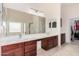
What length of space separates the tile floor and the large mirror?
1.85 ft

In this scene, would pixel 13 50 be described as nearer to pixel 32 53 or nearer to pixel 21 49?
pixel 21 49

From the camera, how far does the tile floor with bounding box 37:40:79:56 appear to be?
2668 mm

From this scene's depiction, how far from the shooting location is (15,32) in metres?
2.64

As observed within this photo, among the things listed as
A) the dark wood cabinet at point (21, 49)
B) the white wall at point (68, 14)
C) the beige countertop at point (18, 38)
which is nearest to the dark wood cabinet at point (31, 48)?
the dark wood cabinet at point (21, 49)

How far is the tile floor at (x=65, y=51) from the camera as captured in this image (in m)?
2.67

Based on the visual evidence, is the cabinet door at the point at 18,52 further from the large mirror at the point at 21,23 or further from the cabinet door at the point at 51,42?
the cabinet door at the point at 51,42

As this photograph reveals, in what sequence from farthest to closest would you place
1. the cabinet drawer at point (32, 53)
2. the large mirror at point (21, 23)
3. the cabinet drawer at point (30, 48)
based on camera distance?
1. the cabinet drawer at point (30, 48)
2. the cabinet drawer at point (32, 53)
3. the large mirror at point (21, 23)

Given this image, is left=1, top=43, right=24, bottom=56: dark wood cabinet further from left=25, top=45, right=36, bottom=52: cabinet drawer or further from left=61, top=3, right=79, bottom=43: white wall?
left=61, top=3, right=79, bottom=43: white wall

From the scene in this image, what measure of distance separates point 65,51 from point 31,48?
0.87 meters

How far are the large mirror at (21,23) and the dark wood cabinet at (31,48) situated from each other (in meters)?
0.29

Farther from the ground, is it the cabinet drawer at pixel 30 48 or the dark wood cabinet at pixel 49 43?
the dark wood cabinet at pixel 49 43

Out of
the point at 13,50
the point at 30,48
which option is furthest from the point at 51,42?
the point at 13,50

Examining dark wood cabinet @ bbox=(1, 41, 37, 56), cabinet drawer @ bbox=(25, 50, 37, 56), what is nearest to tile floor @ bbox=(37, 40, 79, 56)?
cabinet drawer @ bbox=(25, 50, 37, 56)

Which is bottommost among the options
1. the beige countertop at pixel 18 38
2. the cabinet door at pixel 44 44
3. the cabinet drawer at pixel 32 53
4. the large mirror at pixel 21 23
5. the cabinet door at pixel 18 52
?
the cabinet drawer at pixel 32 53
